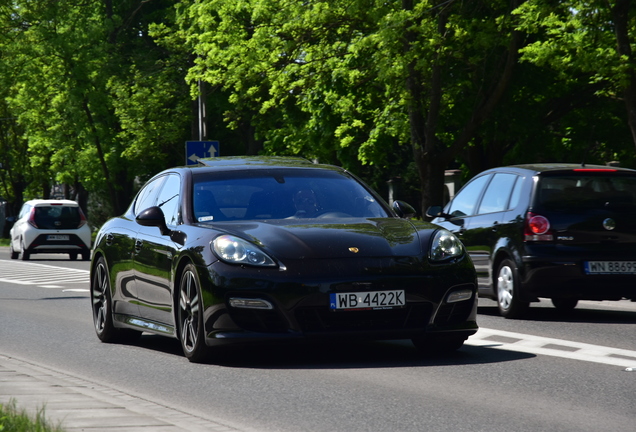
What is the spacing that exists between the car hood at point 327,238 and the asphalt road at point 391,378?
78 cm

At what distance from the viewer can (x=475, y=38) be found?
26.4 metres

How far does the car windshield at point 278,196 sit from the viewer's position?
8.84 m

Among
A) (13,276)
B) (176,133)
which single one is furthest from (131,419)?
(176,133)

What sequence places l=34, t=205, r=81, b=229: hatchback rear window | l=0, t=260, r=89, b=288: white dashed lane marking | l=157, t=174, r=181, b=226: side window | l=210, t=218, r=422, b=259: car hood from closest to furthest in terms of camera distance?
l=210, t=218, r=422, b=259: car hood → l=157, t=174, r=181, b=226: side window → l=0, t=260, r=89, b=288: white dashed lane marking → l=34, t=205, r=81, b=229: hatchback rear window

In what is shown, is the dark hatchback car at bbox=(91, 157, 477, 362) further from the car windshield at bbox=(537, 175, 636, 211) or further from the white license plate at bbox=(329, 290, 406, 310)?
the car windshield at bbox=(537, 175, 636, 211)

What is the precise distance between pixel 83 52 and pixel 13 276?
23.1 metres

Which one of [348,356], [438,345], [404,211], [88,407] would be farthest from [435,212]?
[88,407]

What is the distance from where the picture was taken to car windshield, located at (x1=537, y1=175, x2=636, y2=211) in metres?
11.8

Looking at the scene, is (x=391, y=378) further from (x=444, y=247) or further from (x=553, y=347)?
(x=553, y=347)

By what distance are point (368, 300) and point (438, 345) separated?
104cm

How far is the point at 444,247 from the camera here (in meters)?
8.26

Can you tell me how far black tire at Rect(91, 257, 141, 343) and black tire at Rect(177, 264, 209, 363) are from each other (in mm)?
1801

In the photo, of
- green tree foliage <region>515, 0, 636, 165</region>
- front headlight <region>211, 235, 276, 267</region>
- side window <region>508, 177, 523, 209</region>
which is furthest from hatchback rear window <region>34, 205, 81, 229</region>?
front headlight <region>211, 235, 276, 267</region>

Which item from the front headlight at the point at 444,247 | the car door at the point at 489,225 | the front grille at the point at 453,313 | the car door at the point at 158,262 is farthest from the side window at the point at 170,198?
the car door at the point at 489,225
